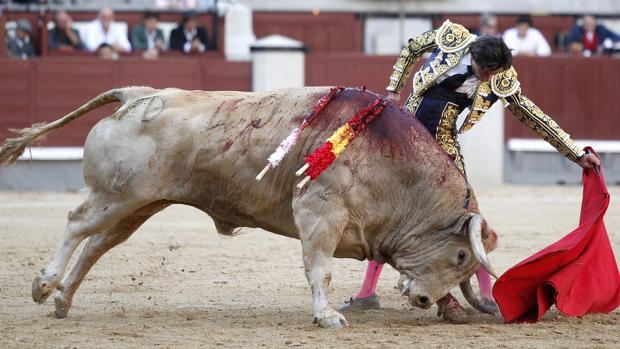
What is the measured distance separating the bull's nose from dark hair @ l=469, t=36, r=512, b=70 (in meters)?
0.92

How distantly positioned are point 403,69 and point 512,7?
Result: 1076 cm

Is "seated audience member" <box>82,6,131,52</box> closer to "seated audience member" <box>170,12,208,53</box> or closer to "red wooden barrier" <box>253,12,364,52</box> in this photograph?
"seated audience member" <box>170,12,208,53</box>

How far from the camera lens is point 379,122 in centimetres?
451

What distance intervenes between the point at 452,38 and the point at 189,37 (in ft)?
23.4

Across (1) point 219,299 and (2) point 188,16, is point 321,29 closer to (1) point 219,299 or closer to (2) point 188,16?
(2) point 188,16

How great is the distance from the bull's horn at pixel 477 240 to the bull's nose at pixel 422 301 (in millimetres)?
317

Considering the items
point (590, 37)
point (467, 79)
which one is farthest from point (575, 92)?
point (467, 79)

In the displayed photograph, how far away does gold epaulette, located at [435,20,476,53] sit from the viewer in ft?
15.3

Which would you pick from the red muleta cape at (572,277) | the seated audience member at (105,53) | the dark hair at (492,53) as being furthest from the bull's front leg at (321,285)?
the seated audience member at (105,53)

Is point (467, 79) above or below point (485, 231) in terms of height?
above

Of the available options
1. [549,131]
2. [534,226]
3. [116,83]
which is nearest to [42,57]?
[116,83]

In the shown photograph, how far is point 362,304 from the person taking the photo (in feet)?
16.4

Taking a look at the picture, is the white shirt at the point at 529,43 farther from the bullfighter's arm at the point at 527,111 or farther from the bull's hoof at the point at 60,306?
the bull's hoof at the point at 60,306

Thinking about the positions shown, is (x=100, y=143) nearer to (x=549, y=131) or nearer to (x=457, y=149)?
(x=457, y=149)
